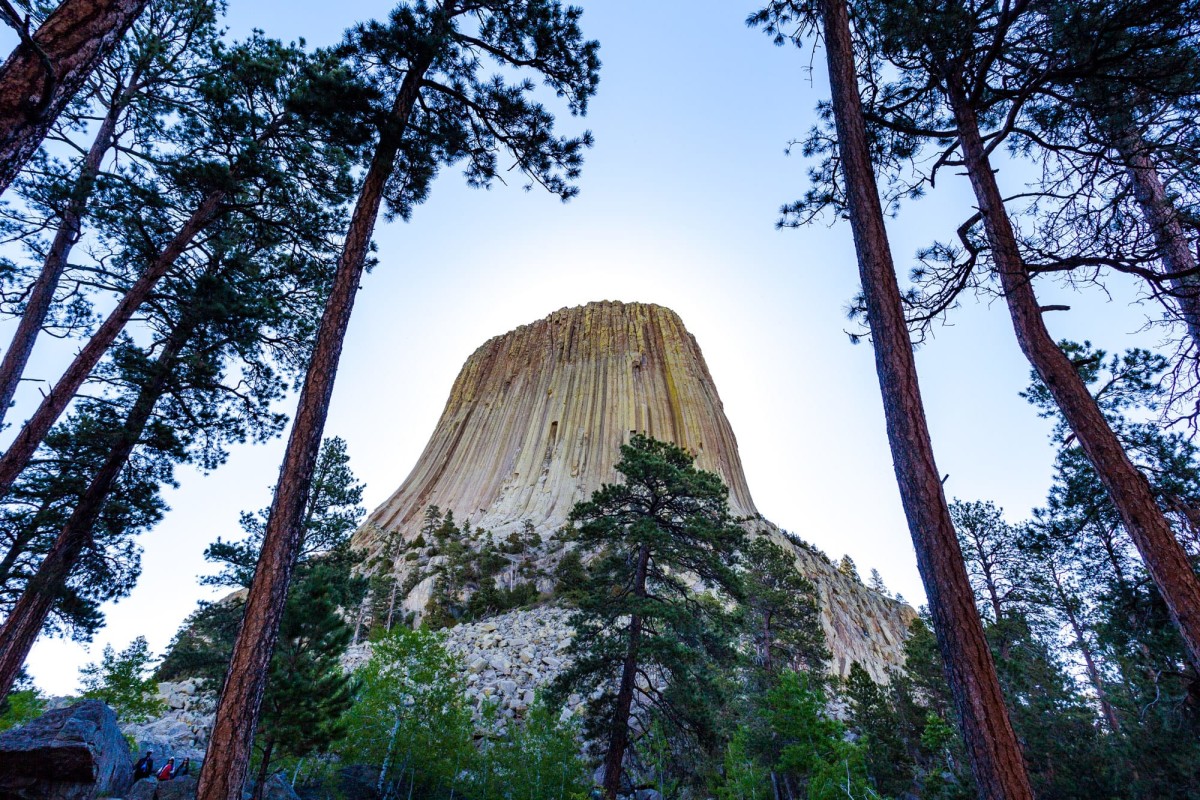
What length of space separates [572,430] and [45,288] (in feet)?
125

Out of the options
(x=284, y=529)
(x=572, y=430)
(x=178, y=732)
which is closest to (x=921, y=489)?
(x=284, y=529)

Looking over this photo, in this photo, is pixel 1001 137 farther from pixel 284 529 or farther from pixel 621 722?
pixel 621 722

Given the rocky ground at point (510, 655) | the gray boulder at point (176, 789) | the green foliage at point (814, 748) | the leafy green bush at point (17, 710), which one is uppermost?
the rocky ground at point (510, 655)

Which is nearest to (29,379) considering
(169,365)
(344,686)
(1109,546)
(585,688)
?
(169,365)

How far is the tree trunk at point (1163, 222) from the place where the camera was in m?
3.70

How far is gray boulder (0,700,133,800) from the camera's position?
5707mm

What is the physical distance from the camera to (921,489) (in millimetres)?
3336

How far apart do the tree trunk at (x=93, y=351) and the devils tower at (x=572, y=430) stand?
24030mm

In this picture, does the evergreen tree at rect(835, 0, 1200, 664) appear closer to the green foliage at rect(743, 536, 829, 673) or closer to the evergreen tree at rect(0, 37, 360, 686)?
the evergreen tree at rect(0, 37, 360, 686)

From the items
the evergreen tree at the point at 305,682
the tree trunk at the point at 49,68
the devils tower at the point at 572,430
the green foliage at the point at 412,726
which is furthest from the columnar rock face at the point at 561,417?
the tree trunk at the point at 49,68

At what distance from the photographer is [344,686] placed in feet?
31.8

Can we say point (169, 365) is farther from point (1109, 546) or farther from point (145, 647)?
point (1109, 546)

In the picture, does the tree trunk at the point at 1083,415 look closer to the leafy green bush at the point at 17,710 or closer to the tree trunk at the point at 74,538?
the tree trunk at the point at 74,538

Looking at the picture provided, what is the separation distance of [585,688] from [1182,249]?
993 centimetres
